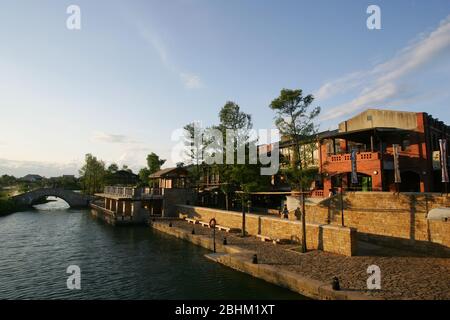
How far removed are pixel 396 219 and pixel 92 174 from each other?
8995cm

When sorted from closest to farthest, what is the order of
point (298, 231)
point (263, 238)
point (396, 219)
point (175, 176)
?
point (396, 219)
point (298, 231)
point (263, 238)
point (175, 176)

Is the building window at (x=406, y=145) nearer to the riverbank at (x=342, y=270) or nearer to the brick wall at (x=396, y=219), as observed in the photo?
the brick wall at (x=396, y=219)

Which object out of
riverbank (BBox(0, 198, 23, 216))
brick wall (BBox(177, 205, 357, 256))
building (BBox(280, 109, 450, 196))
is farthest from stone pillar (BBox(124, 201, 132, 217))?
building (BBox(280, 109, 450, 196))

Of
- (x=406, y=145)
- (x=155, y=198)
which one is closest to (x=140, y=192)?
(x=155, y=198)

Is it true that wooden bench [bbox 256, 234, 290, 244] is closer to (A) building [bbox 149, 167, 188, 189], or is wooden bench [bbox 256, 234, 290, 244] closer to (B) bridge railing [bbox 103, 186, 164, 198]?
(B) bridge railing [bbox 103, 186, 164, 198]

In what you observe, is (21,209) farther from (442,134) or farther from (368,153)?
(442,134)

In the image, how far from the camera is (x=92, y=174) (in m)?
94.4

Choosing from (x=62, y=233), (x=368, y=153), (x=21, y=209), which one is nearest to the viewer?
(x=368, y=153)

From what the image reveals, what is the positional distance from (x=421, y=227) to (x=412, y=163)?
40.1ft

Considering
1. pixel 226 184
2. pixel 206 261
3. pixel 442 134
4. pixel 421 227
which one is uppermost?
pixel 442 134

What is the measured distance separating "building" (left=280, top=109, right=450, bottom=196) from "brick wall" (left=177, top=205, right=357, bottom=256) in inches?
270

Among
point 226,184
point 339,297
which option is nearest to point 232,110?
point 226,184

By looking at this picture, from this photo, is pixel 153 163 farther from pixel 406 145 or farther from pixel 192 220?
pixel 406 145

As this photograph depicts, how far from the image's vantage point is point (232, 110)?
32688mm
